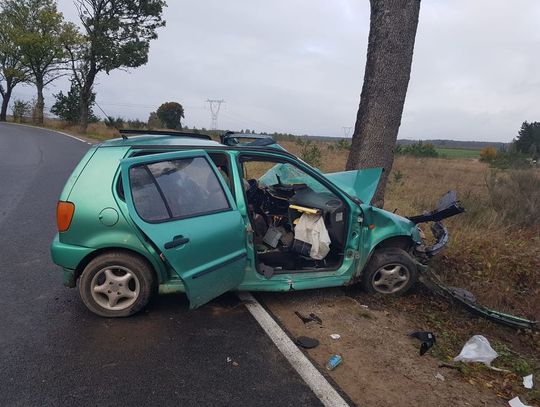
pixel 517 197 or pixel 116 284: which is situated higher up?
pixel 517 197

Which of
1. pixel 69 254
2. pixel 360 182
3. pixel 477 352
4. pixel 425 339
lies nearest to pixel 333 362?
pixel 425 339

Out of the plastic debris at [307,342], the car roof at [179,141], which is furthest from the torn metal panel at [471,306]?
the car roof at [179,141]

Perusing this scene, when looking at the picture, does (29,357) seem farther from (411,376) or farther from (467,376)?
(467,376)

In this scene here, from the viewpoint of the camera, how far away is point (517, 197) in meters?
9.19

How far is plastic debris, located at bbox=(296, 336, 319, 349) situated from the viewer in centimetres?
357

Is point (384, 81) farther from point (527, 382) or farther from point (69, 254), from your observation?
point (69, 254)

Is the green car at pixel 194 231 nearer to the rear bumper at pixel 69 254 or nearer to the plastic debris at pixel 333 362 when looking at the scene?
the rear bumper at pixel 69 254

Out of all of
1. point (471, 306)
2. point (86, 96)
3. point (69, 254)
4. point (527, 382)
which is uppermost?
point (86, 96)

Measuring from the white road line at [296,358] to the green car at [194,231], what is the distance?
298 mm

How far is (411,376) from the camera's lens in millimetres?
3271

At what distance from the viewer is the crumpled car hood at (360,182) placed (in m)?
4.57

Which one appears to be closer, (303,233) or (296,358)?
(296,358)

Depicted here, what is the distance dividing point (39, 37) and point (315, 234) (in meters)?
40.3

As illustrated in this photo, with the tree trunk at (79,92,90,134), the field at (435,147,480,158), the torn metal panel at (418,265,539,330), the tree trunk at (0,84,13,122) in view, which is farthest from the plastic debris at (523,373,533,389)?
the tree trunk at (0,84,13,122)
